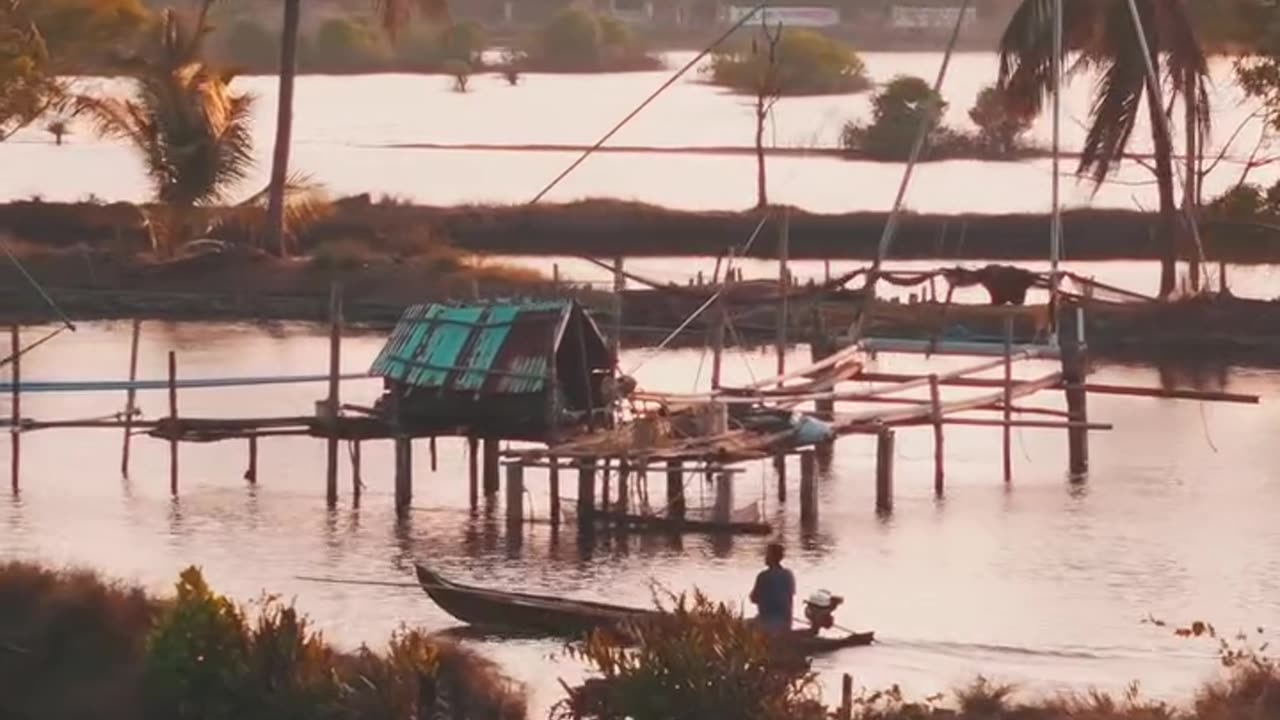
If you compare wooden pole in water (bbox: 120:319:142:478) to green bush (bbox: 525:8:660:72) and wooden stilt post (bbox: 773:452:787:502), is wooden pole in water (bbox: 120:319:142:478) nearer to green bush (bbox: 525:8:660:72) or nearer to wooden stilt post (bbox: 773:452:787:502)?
wooden stilt post (bbox: 773:452:787:502)

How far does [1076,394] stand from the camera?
35.8 metres

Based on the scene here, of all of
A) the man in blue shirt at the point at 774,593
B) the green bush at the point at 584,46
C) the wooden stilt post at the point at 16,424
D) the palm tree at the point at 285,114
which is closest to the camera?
the man in blue shirt at the point at 774,593

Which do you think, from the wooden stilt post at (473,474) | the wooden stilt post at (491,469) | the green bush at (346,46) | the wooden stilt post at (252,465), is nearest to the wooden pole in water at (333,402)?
the wooden stilt post at (252,465)

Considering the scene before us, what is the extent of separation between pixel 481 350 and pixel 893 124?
128 ft

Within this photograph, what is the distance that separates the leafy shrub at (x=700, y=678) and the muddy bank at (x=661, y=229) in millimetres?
32137

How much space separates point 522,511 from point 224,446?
24.2ft

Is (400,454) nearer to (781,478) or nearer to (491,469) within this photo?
(491,469)

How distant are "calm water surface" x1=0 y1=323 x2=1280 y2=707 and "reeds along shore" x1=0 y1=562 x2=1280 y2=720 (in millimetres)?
3169

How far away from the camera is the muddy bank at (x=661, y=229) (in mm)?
52812

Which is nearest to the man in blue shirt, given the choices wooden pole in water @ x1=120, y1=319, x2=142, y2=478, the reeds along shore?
the reeds along shore

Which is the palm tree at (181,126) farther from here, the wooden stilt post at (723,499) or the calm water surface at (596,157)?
the wooden stilt post at (723,499)

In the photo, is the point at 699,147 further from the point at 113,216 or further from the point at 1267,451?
the point at 1267,451

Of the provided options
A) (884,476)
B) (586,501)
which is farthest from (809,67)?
(586,501)

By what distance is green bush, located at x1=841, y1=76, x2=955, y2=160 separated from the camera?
6700cm
